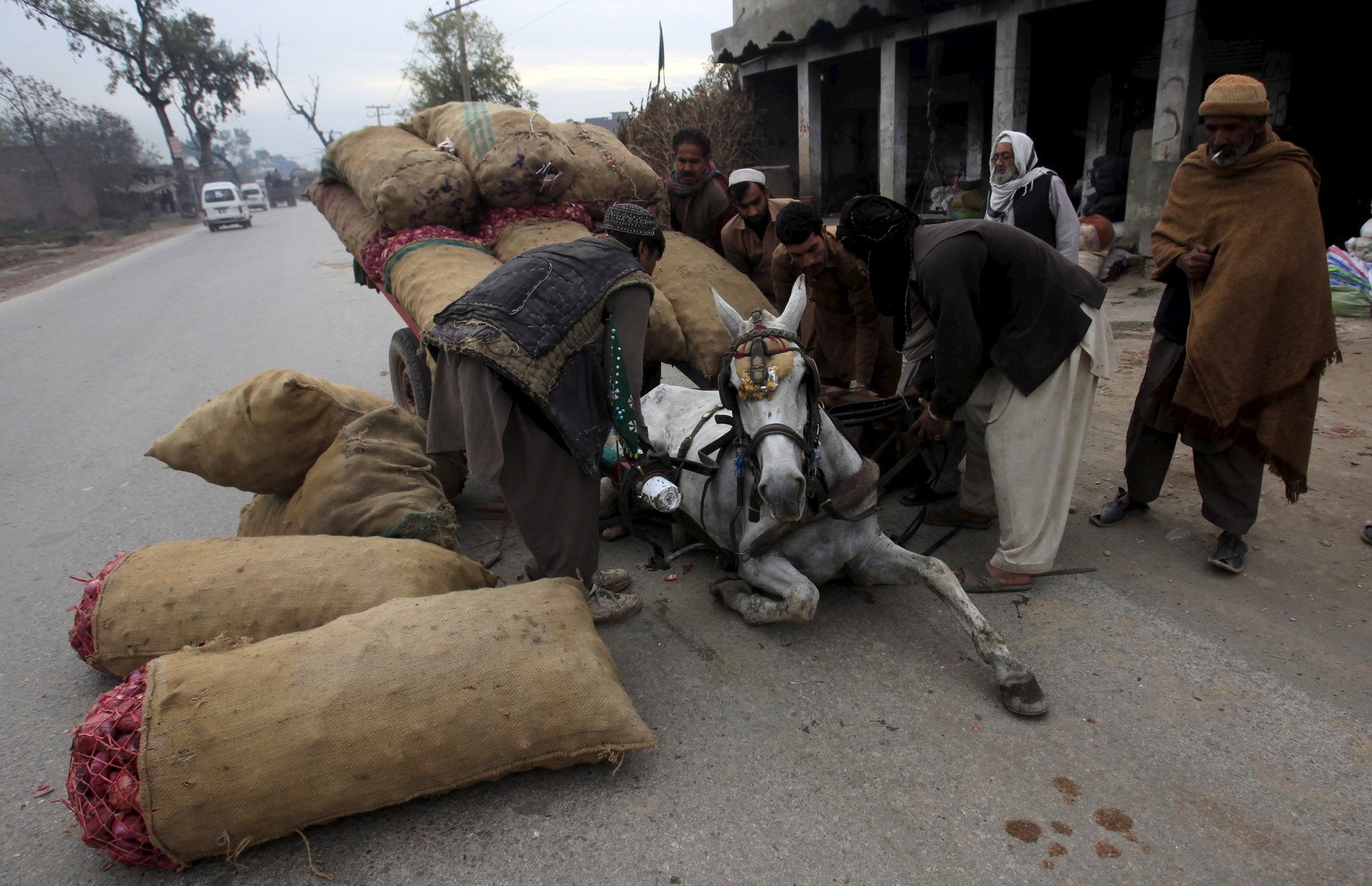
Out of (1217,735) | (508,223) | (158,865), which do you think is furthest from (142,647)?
(1217,735)

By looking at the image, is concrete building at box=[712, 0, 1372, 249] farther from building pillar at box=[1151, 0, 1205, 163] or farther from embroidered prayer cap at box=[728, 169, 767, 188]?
embroidered prayer cap at box=[728, 169, 767, 188]

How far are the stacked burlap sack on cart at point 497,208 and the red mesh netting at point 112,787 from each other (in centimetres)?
253

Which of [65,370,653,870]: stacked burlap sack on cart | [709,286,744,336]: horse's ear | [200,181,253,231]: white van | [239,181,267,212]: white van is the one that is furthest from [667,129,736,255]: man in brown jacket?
[239,181,267,212]: white van

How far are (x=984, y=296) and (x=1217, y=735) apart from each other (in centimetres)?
182

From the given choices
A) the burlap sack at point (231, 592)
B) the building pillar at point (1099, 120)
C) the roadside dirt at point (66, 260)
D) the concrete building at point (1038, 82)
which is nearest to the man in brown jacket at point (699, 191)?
the burlap sack at point (231, 592)

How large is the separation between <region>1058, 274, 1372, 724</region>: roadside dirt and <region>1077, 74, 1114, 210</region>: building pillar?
28.0 ft

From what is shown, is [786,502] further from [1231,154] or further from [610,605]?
[1231,154]

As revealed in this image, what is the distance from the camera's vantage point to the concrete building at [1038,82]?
9.61 metres

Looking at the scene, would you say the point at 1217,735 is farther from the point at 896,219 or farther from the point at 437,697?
the point at 437,697

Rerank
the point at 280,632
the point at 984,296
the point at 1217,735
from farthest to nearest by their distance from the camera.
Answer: the point at 984,296 < the point at 280,632 < the point at 1217,735

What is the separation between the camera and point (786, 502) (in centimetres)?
259

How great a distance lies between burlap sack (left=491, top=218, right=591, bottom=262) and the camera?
4809mm

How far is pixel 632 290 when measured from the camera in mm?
3082

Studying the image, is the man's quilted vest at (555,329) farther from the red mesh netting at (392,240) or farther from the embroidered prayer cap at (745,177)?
the embroidered prayer cap at (745,177)
